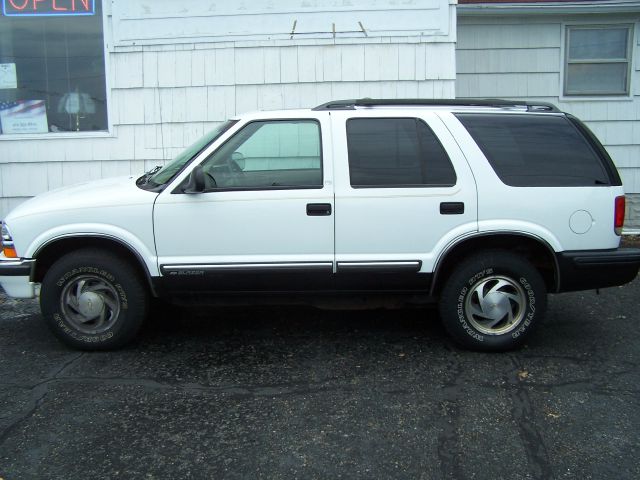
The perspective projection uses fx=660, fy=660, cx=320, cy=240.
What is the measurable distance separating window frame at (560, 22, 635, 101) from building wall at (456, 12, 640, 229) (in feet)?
0.12

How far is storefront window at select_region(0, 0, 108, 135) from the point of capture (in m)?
7.86

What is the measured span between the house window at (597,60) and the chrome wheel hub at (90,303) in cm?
676

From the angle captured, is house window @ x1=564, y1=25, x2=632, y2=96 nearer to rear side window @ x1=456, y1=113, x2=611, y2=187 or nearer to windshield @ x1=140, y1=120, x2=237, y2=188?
rear side window @ x1=456, y1=113, x2=611, y2=187

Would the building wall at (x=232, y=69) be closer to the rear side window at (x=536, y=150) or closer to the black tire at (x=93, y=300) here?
the rear side window at (x=536, y=150)

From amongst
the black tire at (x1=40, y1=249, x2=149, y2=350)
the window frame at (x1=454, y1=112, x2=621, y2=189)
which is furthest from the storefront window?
the window frame at (x1=454, y1=112, x2=621, y2=189)

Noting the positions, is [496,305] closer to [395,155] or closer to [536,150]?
[536,150]

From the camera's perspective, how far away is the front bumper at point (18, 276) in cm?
468

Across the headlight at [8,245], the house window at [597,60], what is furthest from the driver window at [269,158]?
the house window at [597,60]

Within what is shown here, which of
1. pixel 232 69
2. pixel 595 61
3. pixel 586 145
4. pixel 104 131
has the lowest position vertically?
pixel 586 145

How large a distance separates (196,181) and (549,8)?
6.01 meters

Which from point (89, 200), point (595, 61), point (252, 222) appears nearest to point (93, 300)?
point (89, 200)

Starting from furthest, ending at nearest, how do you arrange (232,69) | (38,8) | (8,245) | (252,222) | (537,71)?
(537,71), (38,8), (232,69), (8,245), (252,222)

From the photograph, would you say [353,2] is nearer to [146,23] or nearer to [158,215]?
[146,23]

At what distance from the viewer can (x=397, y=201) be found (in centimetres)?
461
